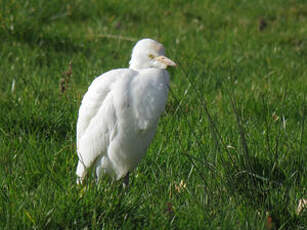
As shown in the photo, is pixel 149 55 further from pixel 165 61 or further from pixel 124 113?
pixel 124 113

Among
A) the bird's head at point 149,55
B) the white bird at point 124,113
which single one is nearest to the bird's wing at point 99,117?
the white bird at point 124,113

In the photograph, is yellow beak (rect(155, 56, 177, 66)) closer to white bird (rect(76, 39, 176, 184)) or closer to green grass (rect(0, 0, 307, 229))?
white bird (rect(76, 39, 176, 184))

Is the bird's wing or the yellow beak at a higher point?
the yellow beak

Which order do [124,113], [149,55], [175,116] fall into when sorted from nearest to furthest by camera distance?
[124,113] → [149,55] → [175,116]

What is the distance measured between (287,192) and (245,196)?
24 cm

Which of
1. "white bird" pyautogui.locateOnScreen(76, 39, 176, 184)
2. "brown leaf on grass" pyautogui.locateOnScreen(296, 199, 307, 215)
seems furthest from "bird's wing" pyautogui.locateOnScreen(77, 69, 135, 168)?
"brown leaf on grass" pyautogui.locateOnScreen(296, 199, 307, 215)

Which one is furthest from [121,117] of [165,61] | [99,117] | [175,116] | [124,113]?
[175,116]

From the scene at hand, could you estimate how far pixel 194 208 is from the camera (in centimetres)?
274

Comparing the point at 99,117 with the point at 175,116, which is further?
the point at 175,116

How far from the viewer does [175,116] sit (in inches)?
166

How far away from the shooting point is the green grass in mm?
2740

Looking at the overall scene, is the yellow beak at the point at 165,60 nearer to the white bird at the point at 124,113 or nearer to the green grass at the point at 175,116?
the white bird at the point at 124,113

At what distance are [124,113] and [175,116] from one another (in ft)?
4.51

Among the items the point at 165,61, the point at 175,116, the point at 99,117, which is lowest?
the point at 175,116
